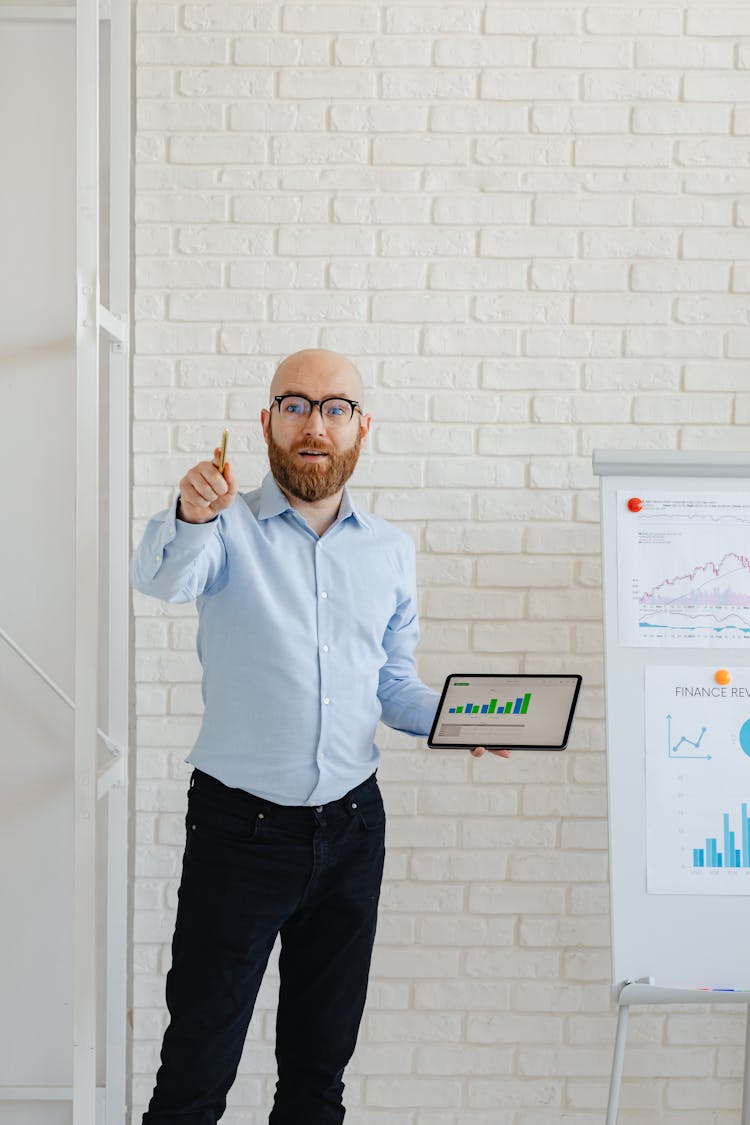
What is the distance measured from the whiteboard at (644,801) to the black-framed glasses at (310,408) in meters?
0.49

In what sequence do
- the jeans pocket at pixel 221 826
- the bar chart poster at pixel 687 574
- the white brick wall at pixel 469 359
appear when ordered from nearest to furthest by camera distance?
1. the jeans pocket at pixel 221 826
2. the bar chart poster at pixel 687 574
3. the white brick wall at pixel 469 359

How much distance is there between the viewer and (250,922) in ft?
5.86

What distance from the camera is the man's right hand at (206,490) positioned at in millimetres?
1570

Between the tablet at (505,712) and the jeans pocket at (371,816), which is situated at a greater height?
the tablet at (505,712)

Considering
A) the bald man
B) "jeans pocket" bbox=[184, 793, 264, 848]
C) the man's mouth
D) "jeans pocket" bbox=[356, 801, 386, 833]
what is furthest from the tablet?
the man's mouth

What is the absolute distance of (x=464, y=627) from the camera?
230 centimetres

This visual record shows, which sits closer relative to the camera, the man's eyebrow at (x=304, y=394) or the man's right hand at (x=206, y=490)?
Answer: the man's right hand at (x=206, y=490)

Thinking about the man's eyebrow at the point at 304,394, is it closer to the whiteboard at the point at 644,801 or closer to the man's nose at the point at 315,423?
the man's nose at the point at 315,423

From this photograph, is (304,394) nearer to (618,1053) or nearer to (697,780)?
(697,780)


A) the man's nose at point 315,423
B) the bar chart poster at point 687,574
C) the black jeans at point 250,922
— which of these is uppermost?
the man's nose at point 315,423

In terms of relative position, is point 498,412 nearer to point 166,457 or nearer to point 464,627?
point 464,627

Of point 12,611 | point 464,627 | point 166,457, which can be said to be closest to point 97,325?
point 166,457

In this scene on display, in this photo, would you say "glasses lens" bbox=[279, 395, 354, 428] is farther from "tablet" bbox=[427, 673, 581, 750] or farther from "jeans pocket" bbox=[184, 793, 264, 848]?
"jeans pocket" bbox=[184, 793, 264, 848]

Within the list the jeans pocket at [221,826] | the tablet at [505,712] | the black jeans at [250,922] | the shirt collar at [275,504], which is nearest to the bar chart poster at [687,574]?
the tablet at [505,712]
